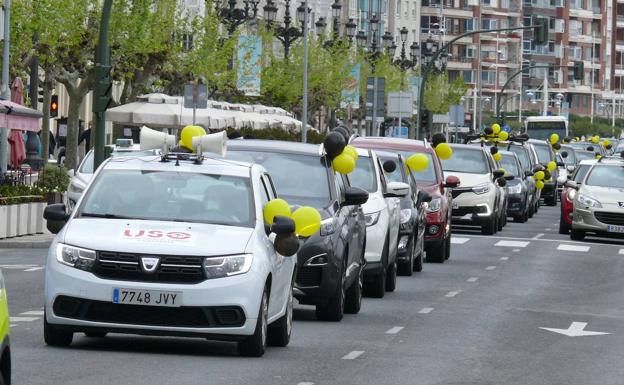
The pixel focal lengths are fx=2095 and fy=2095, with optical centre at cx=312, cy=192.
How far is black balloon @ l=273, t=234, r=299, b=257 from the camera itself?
1536 centimetres

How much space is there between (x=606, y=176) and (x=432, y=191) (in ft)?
32.3

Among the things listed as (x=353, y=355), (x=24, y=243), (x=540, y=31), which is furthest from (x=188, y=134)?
(x=540, y=31)

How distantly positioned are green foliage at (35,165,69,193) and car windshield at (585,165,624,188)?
1006 cm

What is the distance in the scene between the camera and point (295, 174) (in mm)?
19469

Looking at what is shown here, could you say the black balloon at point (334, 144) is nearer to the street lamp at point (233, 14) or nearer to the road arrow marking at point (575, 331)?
the road arrow marking at point (575, 331)

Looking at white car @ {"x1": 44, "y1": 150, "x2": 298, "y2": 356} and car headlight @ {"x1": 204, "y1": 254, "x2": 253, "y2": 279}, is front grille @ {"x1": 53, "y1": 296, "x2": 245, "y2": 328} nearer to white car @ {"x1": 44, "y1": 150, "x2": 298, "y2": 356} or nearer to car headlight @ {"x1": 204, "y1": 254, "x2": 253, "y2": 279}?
white car @ {"x1": 44, "y1": 150, "x2": 298, "y2": 356}

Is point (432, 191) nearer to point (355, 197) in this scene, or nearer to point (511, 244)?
point (511, 244)

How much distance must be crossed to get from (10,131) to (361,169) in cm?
2999

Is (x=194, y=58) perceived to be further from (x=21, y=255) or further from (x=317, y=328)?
(x=317, y=328)

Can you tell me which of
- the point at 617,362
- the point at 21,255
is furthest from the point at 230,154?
the point at 21,255

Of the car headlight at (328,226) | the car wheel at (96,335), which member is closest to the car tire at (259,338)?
the car wheel at (96,335)

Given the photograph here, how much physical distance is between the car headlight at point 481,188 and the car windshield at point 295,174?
21654mm

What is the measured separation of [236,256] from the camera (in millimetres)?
14500

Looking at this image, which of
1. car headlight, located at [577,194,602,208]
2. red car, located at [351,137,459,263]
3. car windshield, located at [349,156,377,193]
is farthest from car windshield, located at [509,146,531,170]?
car windshield, located at [349,156,377,193]
